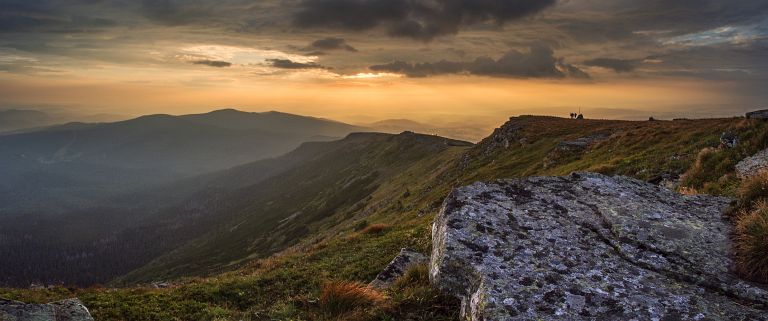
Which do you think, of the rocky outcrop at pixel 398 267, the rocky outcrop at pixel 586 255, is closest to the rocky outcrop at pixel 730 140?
the rocky outcrop at pixel 586 255

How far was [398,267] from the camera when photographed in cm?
1537

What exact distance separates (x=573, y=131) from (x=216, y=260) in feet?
460

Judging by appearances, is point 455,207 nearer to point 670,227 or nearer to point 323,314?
point 323,314

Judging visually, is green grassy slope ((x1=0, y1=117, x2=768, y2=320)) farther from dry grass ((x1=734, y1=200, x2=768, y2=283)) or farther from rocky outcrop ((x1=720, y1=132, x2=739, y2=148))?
dry grass ((x1=734, y1=200, x2=768, y2=283))

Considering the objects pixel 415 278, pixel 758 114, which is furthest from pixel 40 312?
pixel 758 114

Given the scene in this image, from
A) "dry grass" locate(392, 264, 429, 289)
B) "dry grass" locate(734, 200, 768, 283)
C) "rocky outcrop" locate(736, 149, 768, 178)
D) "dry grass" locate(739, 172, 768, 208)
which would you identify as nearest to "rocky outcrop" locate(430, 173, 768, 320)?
"dry grass" locate(734, 200, 768, 283)

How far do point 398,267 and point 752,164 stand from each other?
1696cm

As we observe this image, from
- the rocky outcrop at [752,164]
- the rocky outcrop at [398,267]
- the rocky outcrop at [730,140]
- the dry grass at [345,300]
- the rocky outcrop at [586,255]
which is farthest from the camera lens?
the rocky outcrop at [730,140]

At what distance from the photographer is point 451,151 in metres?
125

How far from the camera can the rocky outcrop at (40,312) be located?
8883mm

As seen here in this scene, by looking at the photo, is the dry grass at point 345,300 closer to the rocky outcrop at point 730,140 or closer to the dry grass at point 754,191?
the dry grass at point 754,191

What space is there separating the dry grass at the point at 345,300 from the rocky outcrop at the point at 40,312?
5.85 meters

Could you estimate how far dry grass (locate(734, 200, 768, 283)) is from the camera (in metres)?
7.88

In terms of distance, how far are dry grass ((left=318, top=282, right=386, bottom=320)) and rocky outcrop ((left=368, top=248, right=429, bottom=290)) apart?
424cm
